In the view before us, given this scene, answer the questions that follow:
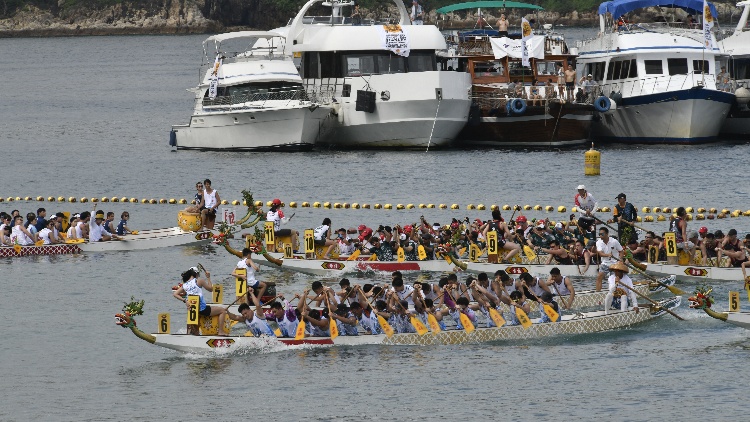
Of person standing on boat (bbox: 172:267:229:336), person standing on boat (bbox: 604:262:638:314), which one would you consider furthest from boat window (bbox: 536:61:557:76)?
person standing on boat (bbox: 172:267:229:336)

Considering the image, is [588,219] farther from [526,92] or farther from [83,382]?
[526,92]

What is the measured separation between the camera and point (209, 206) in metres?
47.5

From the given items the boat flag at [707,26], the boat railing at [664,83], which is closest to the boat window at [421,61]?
the boat railing at [664,83]

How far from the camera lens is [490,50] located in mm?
70812

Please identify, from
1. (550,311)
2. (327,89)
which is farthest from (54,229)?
(327,89)

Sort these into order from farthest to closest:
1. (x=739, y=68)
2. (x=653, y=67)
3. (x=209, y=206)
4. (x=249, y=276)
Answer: (x=739, y=68) < (x=653, y=67) < (x=209, y=206) < (x=249, y=276)

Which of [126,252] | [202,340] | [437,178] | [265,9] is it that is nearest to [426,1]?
[265,9]

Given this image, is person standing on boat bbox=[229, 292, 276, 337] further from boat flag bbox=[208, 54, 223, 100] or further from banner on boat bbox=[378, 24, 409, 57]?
banner on boat bbox=[378, 24, 409, 57]

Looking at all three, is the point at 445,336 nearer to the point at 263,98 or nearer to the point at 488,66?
the point at 263,98

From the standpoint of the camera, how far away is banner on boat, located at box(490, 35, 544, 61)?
68500 mm

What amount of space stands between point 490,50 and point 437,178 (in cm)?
1203

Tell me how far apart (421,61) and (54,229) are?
27348 millimetres

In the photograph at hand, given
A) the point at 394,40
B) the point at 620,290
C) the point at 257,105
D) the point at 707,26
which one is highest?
the point at 707,26

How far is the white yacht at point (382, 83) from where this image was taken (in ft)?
214
